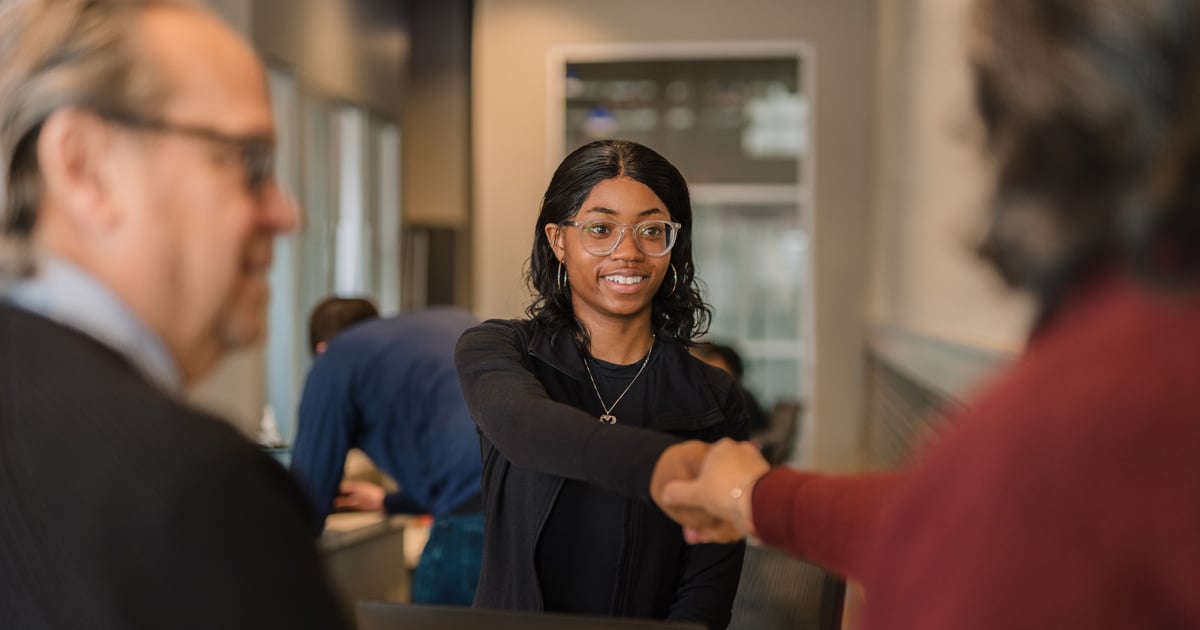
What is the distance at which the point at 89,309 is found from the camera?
927mm

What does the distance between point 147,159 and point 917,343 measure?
399cm

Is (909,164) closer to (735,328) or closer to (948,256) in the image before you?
(948,256)

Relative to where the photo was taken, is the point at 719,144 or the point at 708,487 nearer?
the point at 708,487

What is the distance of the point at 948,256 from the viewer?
3.92m

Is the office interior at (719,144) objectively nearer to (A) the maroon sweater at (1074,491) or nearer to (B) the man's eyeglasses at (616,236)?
(B) the man's eyeglasses at (616,236)

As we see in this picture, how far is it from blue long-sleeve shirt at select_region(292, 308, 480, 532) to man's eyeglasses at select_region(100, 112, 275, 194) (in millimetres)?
2229

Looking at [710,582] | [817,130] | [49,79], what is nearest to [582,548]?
[710,582]

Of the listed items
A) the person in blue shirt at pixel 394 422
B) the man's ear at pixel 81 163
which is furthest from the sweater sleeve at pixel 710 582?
the person in blue shirt at pixel 394 422

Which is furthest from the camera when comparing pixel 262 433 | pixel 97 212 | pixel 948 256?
pixel 262 433

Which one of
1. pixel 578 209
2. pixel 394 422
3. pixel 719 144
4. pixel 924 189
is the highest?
pixel 719 144

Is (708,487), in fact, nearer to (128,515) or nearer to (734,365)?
(128,515)

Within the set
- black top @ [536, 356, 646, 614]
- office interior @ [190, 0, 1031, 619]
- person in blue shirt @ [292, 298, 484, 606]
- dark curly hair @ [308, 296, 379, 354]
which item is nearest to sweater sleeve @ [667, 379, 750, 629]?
black top @ [536, 356, 646, 614]

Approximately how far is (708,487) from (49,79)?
832 mm

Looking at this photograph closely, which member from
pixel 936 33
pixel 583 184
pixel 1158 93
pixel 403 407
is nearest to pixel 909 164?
pixel 936 33
